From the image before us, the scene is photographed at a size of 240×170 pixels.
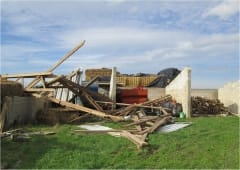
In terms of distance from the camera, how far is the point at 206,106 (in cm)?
2036

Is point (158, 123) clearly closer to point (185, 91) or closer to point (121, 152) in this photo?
point (121, 152)

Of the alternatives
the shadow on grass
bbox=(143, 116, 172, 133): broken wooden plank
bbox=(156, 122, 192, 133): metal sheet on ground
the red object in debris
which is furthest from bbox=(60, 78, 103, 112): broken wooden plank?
the shadow on grass

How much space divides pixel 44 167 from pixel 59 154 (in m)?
0.85

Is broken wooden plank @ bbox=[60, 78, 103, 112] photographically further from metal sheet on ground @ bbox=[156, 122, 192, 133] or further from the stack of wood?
the stack of wood

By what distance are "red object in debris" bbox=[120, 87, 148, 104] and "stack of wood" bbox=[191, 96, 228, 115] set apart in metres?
3.18

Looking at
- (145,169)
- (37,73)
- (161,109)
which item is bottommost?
(145,169)

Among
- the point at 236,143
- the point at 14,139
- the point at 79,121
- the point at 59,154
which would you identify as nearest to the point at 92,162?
the point at 59,154

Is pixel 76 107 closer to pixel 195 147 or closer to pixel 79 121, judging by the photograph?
pixel 79 121

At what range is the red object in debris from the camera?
72.5 ft

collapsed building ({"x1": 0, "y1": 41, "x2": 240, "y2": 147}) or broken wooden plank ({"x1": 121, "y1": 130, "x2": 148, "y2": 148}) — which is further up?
collapsed building ({"x1": 0, "y1": 41, "x2": 240, "y2": 147})

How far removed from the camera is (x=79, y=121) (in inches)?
615

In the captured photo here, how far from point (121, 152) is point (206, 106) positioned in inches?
467

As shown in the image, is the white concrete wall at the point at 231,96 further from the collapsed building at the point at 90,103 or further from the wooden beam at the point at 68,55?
the wooden beam at the point at 68,55

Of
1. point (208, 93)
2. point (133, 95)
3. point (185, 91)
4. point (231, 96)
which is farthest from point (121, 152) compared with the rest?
point (208, 93)
